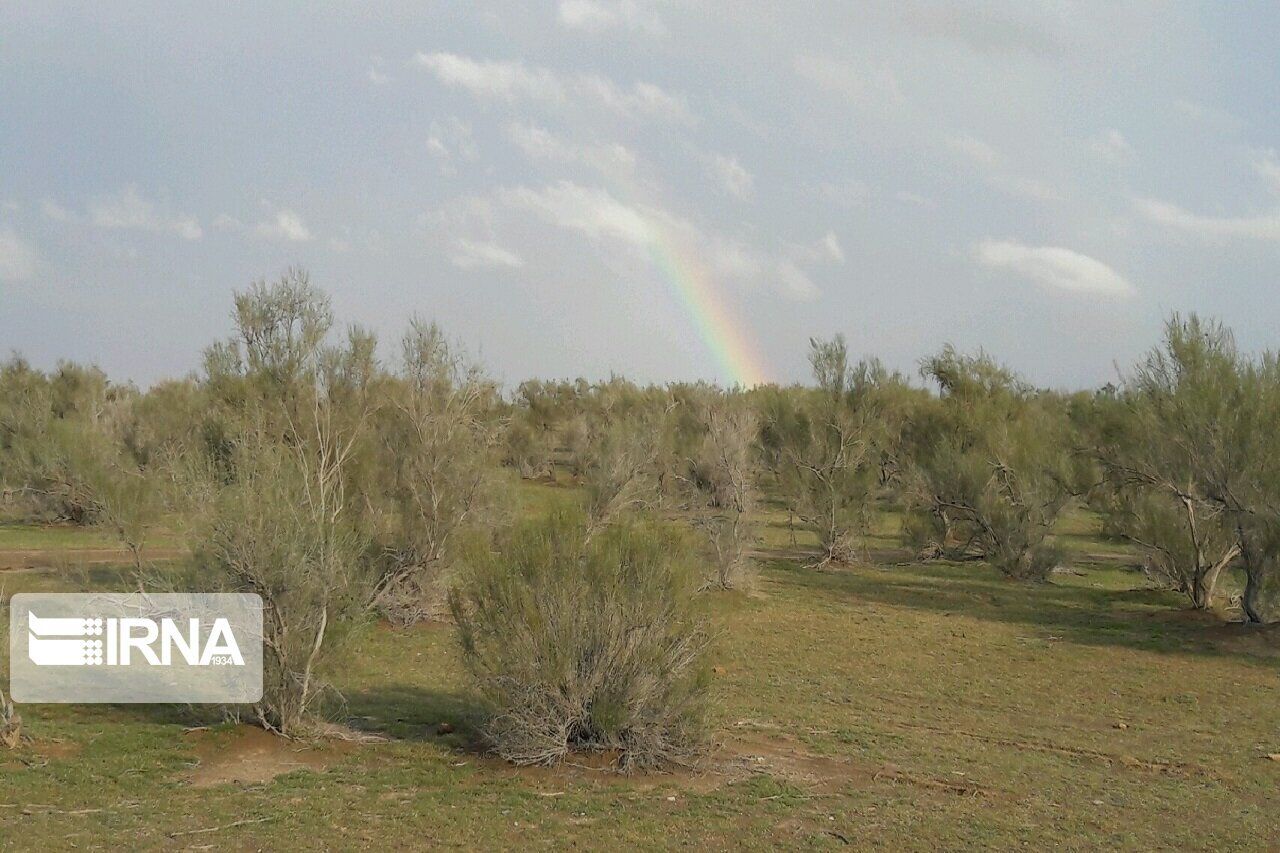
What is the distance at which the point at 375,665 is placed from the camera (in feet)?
48.7

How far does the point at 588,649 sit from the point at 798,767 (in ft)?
7.98

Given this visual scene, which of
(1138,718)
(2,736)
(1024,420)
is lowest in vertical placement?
(1138,718)

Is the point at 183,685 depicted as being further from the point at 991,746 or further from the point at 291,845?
the point at 991,746

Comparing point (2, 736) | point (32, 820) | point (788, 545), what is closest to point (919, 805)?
point (32, 820)

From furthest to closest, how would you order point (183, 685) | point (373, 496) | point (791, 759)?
point (373, 496), point (183, 685), point (791, 759)

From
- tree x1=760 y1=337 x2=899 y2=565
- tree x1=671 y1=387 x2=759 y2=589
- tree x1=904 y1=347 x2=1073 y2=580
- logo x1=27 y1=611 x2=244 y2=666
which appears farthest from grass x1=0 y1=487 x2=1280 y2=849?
tree x1=760 y1=337 x2=899 y2=565

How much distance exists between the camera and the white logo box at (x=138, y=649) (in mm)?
10180

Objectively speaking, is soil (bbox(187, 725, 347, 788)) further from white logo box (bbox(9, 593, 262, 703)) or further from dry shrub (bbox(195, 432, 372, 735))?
white logo box (bbox(9, 593, 262, 703))

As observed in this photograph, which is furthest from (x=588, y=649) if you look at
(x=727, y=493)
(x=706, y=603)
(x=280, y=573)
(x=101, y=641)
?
(x=727, y=493)

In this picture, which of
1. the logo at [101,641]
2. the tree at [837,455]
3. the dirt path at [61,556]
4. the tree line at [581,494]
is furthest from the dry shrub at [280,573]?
the tree at [837,455]

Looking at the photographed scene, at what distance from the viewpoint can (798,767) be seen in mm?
9852

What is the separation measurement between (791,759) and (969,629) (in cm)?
1005

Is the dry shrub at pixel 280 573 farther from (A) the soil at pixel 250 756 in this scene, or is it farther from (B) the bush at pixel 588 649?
(B) the bush at pixel 588 649

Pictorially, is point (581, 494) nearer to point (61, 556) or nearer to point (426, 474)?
point (426, 474)
